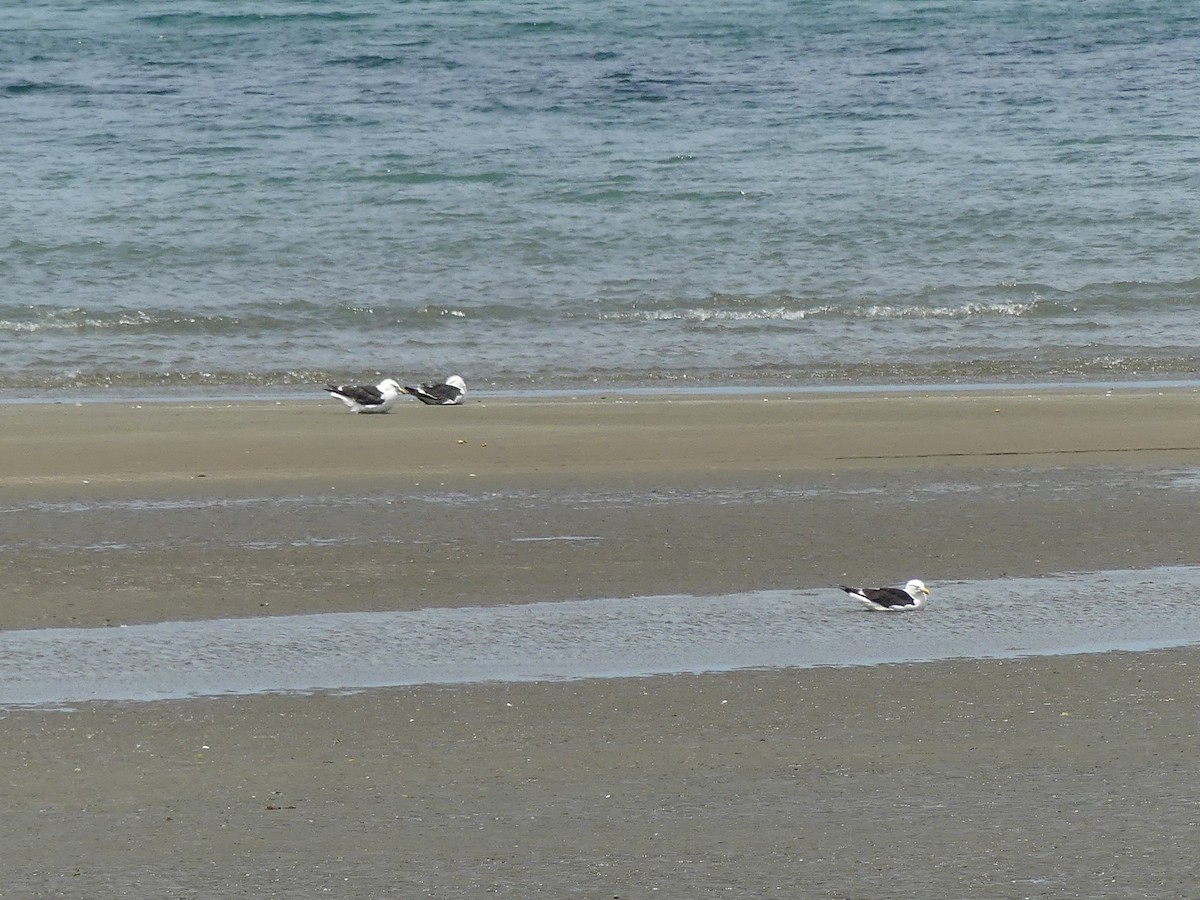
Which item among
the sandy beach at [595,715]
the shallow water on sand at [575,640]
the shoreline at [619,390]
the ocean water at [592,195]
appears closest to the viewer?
the sandy beach at [595,715]

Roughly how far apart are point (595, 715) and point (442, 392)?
21.5 ft

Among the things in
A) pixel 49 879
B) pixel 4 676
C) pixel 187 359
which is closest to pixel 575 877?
pixel 49 879

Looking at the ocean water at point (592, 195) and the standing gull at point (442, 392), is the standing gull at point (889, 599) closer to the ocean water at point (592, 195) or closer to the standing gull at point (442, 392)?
the standing gull at point (442, 392)

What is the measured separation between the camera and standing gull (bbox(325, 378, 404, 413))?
11062 mm

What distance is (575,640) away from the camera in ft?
19.7

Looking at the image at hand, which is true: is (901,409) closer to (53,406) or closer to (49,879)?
(53,406)

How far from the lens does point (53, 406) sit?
1155cm

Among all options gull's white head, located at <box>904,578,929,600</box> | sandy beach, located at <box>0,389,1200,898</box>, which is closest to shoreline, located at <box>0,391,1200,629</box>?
sandy beach, located at <box>0,389,1200,898</box>

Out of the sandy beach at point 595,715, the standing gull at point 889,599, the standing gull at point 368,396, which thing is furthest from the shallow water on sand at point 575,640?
the standing gull at point 368,396

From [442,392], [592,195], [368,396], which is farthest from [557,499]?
[592,195]

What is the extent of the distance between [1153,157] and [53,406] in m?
17.0

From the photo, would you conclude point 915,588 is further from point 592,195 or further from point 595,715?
point 592,195

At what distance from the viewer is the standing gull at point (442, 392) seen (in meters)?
11.5

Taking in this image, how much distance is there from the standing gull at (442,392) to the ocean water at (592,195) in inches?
61.5
